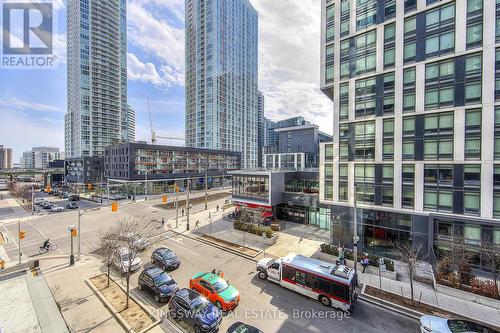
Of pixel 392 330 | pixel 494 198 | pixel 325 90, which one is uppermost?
pixel 325 90

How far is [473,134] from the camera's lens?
1916cm

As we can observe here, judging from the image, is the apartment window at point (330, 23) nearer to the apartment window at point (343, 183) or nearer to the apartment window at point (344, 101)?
the apartment window at point (344, 101)

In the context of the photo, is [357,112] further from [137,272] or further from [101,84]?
[101,84]

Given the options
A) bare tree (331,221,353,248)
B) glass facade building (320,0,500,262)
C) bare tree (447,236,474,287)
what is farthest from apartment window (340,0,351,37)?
bare tree (447,236,474,287)

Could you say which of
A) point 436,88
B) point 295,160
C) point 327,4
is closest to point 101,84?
point 295,160

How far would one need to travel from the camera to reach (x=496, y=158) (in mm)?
18234

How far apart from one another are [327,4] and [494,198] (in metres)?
28.6

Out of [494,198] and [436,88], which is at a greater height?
[436,88]

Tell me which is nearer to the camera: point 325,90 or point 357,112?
point 357,112

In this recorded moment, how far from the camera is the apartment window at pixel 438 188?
20016 millimetres

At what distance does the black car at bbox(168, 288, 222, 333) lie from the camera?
38.2 feet

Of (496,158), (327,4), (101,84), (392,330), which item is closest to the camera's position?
(392,330)

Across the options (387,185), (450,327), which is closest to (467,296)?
(450,327)

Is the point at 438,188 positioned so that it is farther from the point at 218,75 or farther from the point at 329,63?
the point at 218,75
